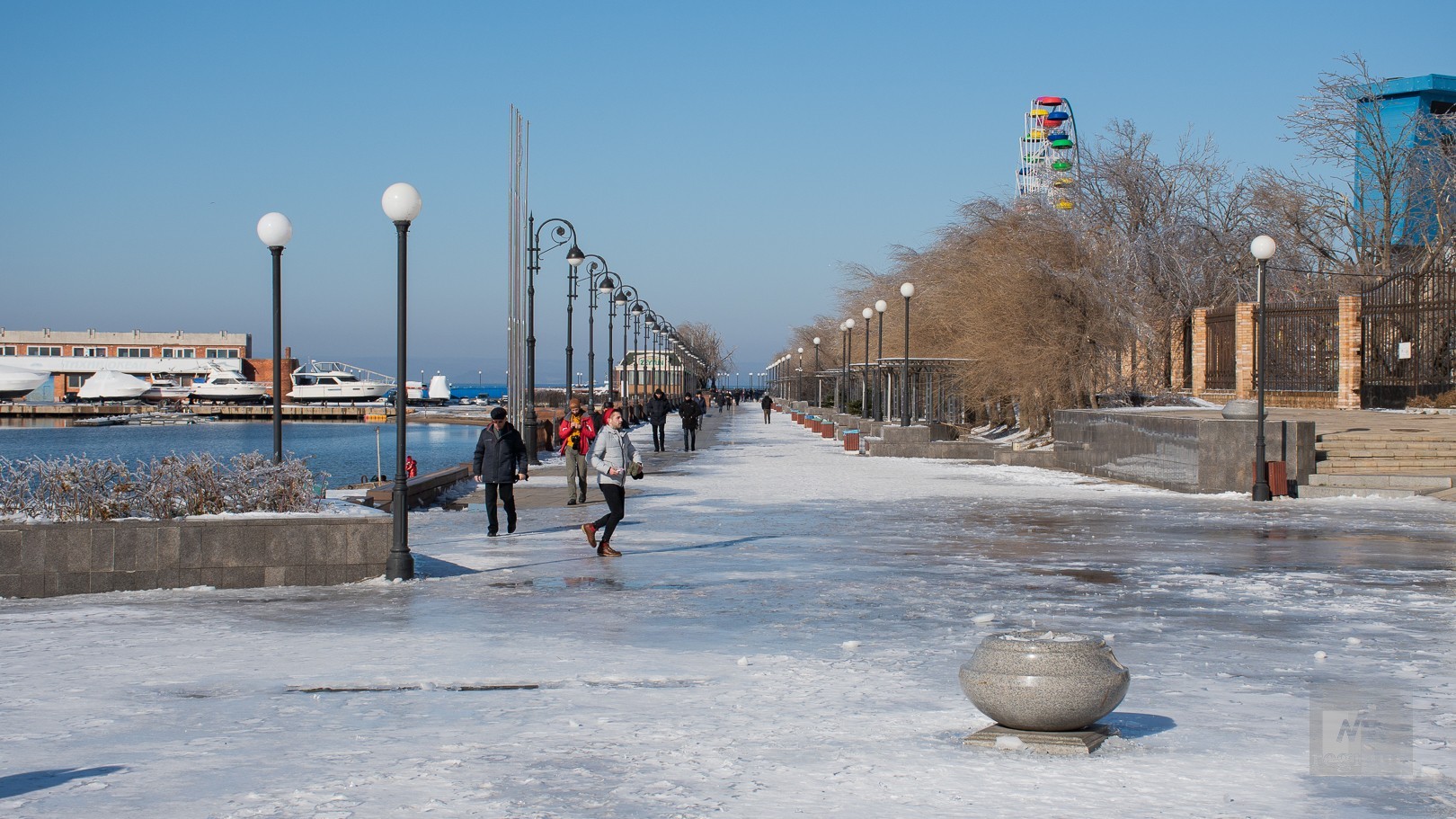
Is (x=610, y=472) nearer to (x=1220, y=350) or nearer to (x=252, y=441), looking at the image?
(x=1220, y=350)

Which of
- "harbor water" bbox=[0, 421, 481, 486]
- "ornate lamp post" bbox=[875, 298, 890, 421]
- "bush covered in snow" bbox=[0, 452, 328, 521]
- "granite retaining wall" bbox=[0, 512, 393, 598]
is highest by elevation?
"ornate lamp post" bbox=[875, 298, 890, 421]

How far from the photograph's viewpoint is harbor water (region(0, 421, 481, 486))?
7419 centimetres

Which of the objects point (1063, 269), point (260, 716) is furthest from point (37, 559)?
point (1063, 269)

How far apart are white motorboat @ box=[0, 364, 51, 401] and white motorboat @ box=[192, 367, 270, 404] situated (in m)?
20.1

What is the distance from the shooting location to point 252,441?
105 meters

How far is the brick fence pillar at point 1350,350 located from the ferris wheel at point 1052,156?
13823 mm

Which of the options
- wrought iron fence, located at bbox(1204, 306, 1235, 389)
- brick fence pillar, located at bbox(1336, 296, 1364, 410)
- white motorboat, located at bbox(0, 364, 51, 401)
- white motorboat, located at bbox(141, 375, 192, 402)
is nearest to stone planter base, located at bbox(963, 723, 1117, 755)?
brick fence pillar, located at bbox(1336, 296, 1364, 410)

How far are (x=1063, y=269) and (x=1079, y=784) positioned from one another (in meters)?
38.5

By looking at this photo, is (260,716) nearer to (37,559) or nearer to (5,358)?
(37,559)

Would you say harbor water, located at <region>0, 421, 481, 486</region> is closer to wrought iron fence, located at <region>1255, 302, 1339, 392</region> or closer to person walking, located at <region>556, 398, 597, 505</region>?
→ wrought iron fence, located at <region>1255, 302, 1339, 392</region>

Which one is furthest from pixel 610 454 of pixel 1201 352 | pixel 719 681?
pixel 1201 352

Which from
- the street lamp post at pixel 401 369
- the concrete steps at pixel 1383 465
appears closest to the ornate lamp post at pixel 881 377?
the concrete steps at pixel 1383 465

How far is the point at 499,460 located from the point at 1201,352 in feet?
91.6

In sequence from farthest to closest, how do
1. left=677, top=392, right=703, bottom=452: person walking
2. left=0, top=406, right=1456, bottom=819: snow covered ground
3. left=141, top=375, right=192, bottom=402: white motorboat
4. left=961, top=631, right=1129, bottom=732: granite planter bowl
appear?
1. left=141, top=375, right=192, bottom=402: white motorboat
2. left=677, top=392, right=703, bottom=452: person walking
3. left=961, top=631, right=1129, bottom=732: granite planter bowl
4. left=0, top=406, right=1456, bottom=819: snow covered ground
